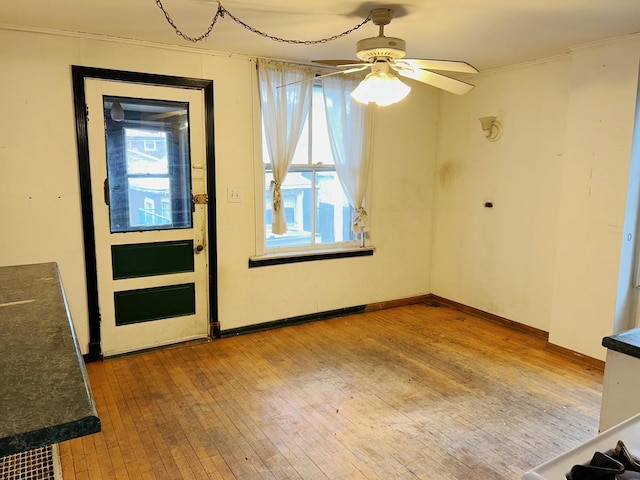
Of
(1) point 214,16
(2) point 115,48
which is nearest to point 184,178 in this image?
(2) point 115,48

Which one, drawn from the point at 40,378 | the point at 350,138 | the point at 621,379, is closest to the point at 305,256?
the point at 350,138

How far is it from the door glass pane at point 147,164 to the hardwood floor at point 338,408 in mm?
1096

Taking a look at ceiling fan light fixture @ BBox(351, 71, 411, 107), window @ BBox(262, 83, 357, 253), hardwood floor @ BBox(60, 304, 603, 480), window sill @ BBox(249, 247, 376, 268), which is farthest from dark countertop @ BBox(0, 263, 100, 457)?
window @ BBox(262, 83, 357, 253)

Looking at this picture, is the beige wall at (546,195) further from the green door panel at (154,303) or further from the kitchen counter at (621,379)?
the green door panel at (154,303)

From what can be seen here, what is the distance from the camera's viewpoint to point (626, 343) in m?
1.50

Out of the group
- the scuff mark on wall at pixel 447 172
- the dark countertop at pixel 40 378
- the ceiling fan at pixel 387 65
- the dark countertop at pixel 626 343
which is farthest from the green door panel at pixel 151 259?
the dark countertop at pixel 626 343

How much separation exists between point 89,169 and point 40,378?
2664 mm

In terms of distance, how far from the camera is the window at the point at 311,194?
14.0 ft

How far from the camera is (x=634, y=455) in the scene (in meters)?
0.88

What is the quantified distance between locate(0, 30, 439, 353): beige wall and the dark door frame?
4 cm

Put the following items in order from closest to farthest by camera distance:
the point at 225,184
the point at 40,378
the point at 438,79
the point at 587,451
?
the point at 587,451, the point at 40,378, the point at 438,79, the point at 225,184

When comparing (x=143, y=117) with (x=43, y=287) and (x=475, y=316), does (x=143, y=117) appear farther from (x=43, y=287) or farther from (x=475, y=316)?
(x=475, y=316)

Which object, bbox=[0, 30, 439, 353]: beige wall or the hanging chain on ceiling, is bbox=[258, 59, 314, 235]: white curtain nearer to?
bbox=[0, 30, 439, 353]: beige wall

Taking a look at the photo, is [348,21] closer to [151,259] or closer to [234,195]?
[234,195]
